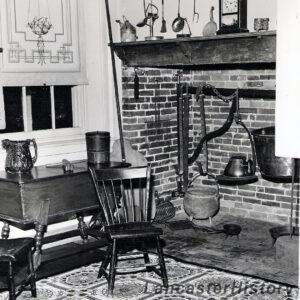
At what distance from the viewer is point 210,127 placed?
662 cm

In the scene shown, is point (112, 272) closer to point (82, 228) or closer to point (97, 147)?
point (82, 228)

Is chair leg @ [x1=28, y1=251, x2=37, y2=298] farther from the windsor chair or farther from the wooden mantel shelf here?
the wooden mantel shelf

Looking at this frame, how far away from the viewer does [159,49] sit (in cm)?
556

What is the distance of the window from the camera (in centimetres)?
505

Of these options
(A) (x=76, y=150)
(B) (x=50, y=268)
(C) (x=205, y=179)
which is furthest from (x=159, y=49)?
(B) (x=50, y=268)

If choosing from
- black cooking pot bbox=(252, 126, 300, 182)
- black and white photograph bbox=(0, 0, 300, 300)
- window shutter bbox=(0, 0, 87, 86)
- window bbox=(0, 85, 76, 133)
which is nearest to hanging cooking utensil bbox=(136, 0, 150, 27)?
black and white photograph bbox=(0, 0, 300, 300)

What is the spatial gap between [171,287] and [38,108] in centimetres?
233

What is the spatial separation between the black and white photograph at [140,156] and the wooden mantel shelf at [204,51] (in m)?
0.01

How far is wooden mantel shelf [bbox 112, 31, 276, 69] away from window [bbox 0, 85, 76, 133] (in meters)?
0.81

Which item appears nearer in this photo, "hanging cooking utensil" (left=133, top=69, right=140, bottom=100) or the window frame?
the window frame

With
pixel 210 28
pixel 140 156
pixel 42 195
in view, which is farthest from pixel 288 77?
pixel 140 156

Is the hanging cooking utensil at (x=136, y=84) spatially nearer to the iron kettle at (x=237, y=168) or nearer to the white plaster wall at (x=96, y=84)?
the white plaster wall at (x=96, y=84)

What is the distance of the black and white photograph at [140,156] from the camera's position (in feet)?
13.6

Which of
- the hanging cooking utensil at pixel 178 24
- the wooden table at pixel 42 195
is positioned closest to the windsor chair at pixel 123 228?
the wooden table at pixel 42 195
